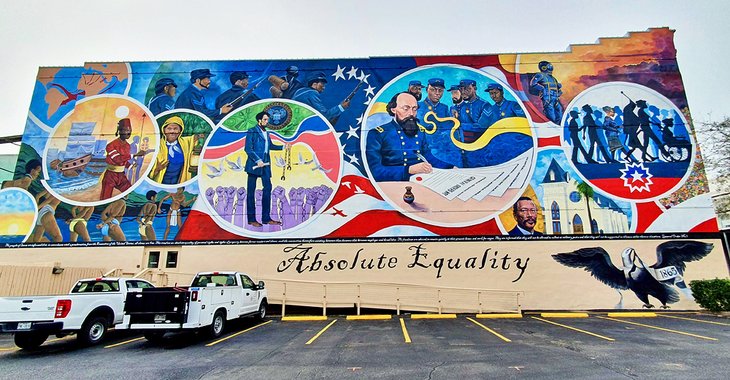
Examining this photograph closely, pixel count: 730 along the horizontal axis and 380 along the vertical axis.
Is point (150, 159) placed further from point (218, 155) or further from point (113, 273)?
point (113, 273)

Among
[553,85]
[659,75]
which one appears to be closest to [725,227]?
[659,75]

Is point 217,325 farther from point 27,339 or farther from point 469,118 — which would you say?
point 469,118

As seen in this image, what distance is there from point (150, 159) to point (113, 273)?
622cm

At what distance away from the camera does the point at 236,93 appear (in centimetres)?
2062

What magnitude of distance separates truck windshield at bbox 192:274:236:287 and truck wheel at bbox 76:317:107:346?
265cm

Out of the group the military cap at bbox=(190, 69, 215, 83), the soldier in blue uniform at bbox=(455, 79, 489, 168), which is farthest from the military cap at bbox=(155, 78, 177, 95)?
the soldier in blue uniform at bbox=(455, 79, 489, 168)

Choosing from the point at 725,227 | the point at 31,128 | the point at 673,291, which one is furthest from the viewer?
the point at 31,128

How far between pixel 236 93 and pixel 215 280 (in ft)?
40.5

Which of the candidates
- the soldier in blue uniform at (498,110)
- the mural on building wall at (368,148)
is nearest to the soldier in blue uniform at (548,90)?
the mural on building wall at (368,148)

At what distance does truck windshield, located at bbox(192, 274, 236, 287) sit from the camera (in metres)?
11.8

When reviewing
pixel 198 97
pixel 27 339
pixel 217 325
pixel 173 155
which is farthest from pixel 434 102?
pixel 27 339

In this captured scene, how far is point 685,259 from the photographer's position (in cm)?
1686

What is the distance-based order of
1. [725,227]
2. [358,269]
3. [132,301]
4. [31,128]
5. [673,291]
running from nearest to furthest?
[132,301]
[673,291]
[358,269]
[725,227]
[31,128]

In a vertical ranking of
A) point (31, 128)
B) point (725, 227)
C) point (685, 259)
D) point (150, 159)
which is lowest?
point (685, 259)
